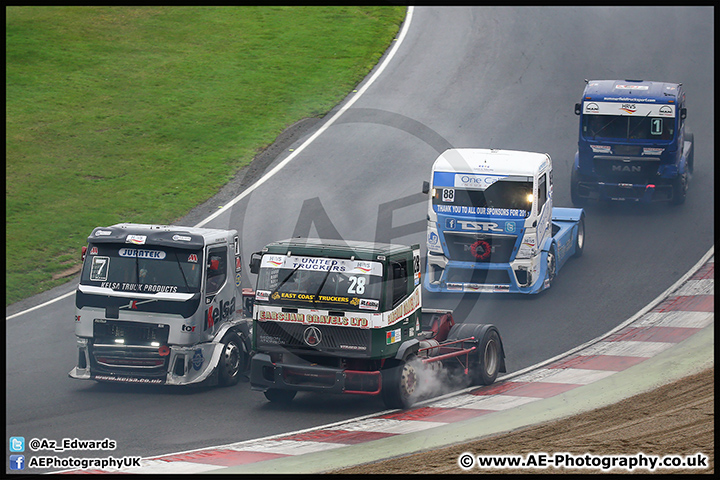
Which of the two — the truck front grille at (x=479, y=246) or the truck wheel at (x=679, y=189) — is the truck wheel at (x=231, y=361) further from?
the truck wheel at (x=679, y=189)

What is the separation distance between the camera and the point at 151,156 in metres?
30.4

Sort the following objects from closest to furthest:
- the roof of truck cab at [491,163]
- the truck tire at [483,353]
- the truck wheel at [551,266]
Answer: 1. the truck tire at [483,353]
2. the roof of truck cab at [491,163]
3. the truck wheel at [551,266]

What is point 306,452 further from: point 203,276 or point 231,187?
point 231,187

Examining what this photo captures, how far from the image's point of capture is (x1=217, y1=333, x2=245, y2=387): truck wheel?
1567 cm

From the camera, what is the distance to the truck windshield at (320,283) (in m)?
14.2

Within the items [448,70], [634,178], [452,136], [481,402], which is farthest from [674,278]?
[448,70]

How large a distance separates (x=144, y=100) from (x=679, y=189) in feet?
66.3

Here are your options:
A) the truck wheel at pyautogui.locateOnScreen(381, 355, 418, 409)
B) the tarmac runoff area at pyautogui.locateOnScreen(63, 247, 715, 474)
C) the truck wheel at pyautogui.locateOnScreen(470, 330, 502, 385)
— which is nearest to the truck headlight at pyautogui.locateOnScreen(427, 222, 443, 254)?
the tarmac runoff area at pyautogui.locateOnScreen(63, 247, 715, 474)

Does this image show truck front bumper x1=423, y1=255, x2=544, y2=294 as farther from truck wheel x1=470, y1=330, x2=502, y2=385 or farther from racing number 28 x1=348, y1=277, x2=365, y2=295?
Result: racing number 28 x1=348, y1=277, x2=365, y2=295

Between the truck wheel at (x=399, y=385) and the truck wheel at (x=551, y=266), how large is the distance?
692cm

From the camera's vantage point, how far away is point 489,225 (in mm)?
20141

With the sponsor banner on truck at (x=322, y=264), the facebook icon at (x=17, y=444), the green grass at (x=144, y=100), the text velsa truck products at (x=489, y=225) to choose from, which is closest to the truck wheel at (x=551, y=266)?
the text velsa truck products at (x=489, y=225)

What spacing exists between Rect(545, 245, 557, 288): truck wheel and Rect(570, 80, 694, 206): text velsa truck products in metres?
4.79

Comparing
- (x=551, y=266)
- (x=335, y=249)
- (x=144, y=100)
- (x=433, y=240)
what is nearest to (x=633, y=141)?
(x=551, y=266)
